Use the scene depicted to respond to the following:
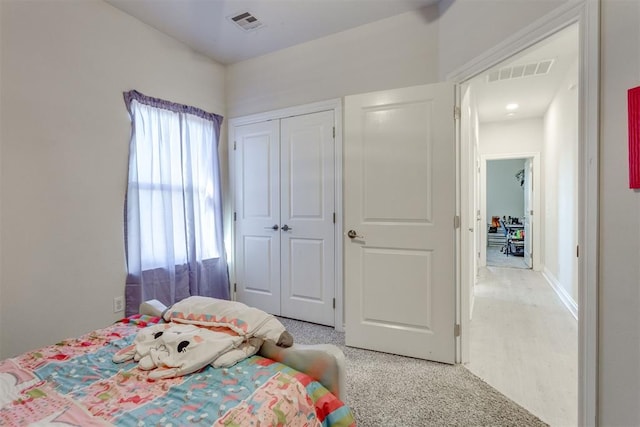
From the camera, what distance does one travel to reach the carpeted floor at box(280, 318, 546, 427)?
5.24 ft

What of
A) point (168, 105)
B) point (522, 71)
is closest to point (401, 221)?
point (168, 105)

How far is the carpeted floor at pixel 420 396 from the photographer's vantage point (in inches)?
62.9

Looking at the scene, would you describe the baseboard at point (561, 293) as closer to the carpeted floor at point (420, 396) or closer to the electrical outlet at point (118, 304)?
the carpeted floor at point (420, 396)

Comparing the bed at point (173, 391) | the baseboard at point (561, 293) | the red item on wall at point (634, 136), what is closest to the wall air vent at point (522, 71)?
the red item on wall at point (634, 136)

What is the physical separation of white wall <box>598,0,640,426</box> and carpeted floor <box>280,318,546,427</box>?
1.79 ft

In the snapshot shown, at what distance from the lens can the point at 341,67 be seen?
9.05 feet

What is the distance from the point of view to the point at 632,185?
3.61 ft

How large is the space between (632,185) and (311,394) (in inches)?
54.4

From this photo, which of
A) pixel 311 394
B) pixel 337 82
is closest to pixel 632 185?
pixel 311 394

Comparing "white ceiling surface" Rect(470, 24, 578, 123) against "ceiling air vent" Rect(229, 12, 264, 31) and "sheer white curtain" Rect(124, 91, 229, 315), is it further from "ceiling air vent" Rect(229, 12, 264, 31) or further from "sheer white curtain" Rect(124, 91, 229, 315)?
"sheer white curtain" Rect(124, 91, 229, 315)

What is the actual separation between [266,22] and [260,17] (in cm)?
8

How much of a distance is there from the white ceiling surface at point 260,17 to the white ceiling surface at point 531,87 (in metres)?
1.16

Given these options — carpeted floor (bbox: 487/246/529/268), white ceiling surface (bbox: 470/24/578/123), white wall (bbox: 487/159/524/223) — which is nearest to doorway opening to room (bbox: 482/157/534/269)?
white wall (bbox: 487/159/524/223)

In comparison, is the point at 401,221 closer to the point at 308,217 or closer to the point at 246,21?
the point at 308,217
